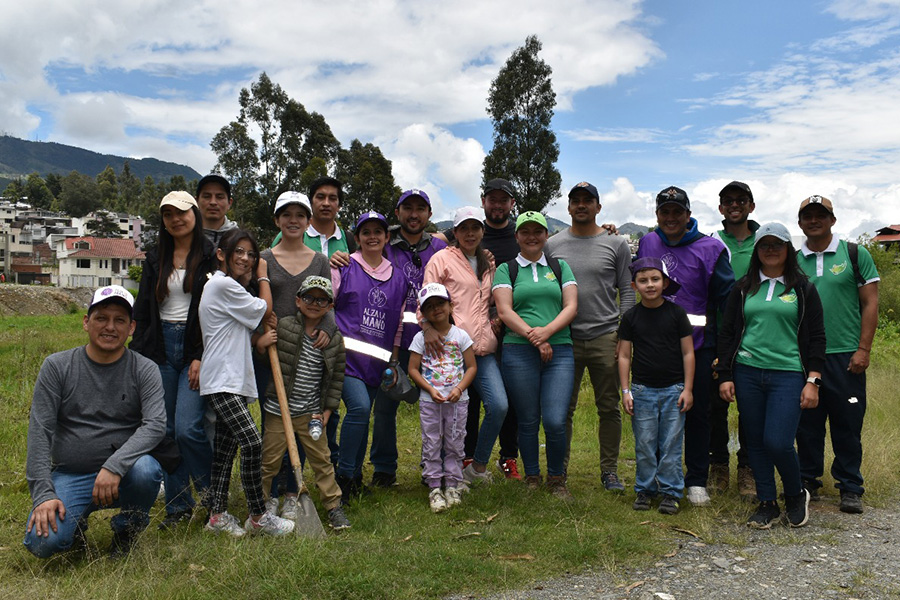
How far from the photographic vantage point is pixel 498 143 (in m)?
31.3

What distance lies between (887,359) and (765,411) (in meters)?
12.8

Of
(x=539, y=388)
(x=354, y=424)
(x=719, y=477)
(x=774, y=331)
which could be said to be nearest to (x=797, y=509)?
(x=719, y=477)

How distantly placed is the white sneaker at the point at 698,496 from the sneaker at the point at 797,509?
614mm

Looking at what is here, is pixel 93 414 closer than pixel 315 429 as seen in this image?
Yes

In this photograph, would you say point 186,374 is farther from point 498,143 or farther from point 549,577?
point 498,143

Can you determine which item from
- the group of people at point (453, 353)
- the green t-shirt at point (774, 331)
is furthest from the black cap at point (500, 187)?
the green t-shirt at point (774, 331)

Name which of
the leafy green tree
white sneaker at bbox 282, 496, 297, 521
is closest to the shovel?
white sneaker at bbox 282, 496, 297, 521

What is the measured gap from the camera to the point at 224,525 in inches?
184

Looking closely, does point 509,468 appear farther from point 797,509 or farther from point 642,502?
point 797,509

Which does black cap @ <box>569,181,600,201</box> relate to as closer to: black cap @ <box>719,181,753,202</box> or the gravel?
black cap @ <box>719,181,753,202</box>

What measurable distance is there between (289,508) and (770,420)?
12.3ft

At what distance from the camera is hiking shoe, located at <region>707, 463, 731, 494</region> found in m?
6.08

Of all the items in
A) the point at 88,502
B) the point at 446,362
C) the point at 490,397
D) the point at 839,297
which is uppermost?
the point at 839,297

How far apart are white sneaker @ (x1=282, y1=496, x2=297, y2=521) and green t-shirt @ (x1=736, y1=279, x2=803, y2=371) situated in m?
3.69
